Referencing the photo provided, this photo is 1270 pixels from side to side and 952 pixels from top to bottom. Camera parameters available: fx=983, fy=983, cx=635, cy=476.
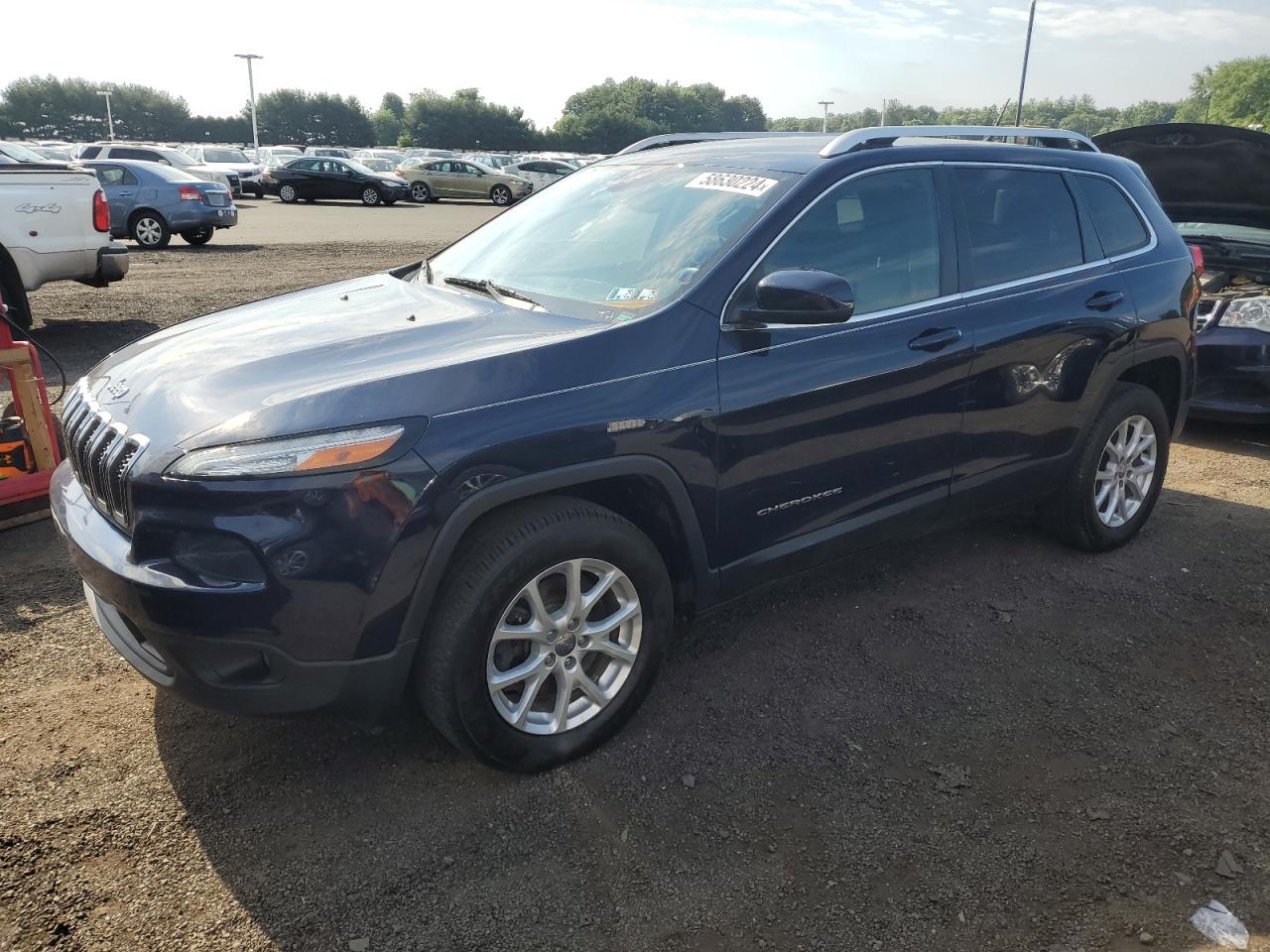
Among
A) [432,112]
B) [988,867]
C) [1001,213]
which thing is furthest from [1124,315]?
[432,112]

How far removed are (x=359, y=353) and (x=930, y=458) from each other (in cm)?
212

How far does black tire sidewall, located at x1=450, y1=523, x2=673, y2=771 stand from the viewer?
2672 millimetres

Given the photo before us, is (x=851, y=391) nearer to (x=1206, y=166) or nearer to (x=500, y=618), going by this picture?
(x=500, y=618)

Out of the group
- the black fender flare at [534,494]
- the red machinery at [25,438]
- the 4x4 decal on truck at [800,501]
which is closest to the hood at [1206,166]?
the 4x4 decal on truck at [800,501]

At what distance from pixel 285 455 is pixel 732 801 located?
62.8 inches

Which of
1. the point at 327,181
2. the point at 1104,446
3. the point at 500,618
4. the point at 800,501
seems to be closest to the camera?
the point at 500,618

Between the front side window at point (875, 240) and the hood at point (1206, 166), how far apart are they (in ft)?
12.5

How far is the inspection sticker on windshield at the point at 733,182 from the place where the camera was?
3369 mm

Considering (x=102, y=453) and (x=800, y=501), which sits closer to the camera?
(x=102, y=453)

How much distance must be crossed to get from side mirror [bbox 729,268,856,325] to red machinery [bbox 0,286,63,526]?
12.3 ft

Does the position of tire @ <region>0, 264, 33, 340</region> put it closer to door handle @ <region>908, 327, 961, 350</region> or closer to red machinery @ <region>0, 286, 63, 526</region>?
red machinery @ <region>0, 286, 63, 526</region>

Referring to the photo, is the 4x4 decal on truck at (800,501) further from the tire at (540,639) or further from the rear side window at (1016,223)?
the rear side window at (1016,223)

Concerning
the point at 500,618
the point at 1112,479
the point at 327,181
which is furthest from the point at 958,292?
the point at 327,181

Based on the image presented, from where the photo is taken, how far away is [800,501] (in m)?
3.32
